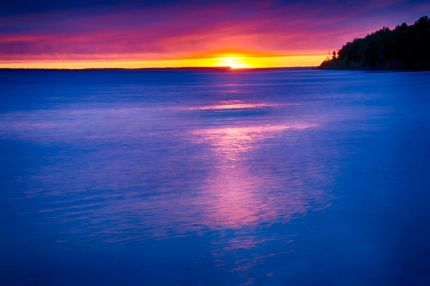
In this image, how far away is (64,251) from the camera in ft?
19.0

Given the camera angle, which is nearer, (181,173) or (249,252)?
(249,252)

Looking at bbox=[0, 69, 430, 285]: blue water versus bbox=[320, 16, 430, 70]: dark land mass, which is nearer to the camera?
bbox=[0, 69, 430, 285]: blue water

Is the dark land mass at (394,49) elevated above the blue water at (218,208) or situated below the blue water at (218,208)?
above

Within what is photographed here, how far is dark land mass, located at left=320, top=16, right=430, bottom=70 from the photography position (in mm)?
80250

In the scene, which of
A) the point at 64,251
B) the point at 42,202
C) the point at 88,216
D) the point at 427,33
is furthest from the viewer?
the point at 427,33

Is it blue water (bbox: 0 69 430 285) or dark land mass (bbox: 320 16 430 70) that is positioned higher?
dark land mass (bbox: 320 16 430 70)

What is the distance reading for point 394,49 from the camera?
86250mm

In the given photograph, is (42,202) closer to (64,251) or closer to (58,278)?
(64,251)

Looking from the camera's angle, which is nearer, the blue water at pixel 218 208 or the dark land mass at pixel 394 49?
the blue water at pixel 218 208

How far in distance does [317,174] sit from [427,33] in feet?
251

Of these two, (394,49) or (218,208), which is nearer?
(218,208)

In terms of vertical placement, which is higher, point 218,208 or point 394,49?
point 394,49

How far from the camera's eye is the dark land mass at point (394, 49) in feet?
263

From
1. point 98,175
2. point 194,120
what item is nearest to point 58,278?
point 98,175
